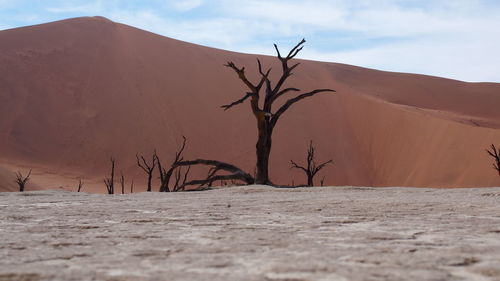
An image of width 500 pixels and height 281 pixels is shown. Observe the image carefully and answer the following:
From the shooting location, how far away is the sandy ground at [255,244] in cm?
214

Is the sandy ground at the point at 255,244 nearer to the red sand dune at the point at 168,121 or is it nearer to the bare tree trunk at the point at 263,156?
the bare tree trunk at the point at 263,156

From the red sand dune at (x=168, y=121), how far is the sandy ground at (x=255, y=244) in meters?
25.4

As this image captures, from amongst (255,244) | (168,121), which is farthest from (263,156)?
(168,121)

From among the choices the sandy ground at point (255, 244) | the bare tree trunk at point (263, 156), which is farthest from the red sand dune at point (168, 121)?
the sandy ground at point (255, 244)

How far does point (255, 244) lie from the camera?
280cm

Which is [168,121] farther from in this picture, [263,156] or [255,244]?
[255,244]

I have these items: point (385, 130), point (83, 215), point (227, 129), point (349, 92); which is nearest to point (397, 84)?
point (349, 92)

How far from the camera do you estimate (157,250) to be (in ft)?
8.69

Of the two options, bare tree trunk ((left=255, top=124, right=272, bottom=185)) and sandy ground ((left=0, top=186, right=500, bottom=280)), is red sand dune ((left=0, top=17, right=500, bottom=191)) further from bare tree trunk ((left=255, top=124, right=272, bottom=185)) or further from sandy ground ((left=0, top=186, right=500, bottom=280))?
sandy ground ((left=0, top=186, right=500, bottom=280))

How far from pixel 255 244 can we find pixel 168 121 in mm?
33479

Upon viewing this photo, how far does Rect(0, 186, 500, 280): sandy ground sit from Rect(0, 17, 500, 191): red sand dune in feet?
83.3

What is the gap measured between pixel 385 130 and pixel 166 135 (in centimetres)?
1291

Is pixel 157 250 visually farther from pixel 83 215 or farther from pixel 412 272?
pixel 83 215

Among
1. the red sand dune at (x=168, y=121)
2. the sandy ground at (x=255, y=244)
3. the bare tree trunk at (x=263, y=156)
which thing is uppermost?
the red sand dune at (x=168, y=121)
